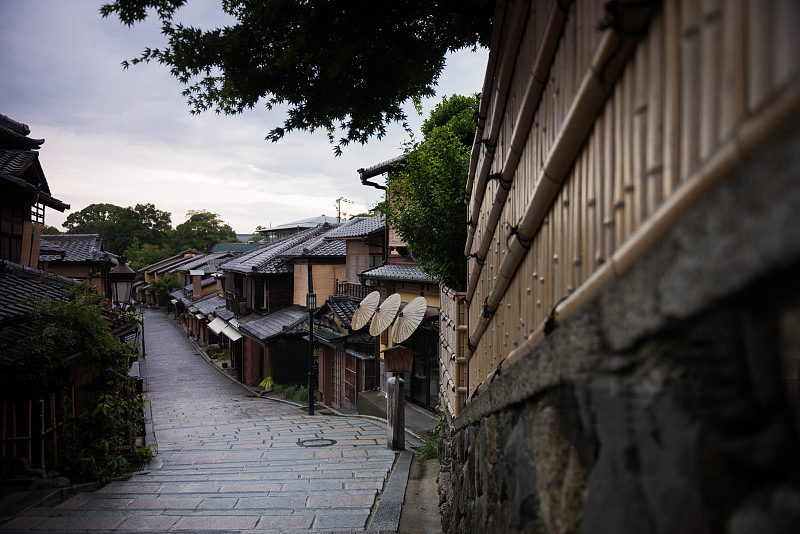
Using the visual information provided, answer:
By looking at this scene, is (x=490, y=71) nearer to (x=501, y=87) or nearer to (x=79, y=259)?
(x=501, y=87)

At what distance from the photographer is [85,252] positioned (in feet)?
99.0

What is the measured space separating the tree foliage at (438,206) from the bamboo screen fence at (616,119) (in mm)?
5632

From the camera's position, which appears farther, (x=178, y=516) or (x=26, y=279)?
(x=26, y=279)

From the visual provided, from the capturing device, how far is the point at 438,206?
9.58 m

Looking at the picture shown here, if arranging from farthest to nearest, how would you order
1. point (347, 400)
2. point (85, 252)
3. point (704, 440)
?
point (85, 252)
point (347, 400)
point (704, 440)

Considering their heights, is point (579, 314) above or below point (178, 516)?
above

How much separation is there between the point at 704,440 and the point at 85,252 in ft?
115

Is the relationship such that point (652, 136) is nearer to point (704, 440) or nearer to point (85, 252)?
point (704, 440)

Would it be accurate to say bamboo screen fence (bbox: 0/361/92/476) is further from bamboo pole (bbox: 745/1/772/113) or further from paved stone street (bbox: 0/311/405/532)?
bamboo pole (bbox: 745/1/772/113)

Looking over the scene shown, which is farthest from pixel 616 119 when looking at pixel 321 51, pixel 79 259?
pixel 79 259

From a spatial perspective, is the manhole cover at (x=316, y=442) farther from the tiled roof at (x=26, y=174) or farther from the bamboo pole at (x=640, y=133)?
the bamboo pole at (x=640, y=133)

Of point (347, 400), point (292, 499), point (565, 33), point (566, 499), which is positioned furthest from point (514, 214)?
point (347, 400)

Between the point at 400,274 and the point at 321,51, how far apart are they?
411 inches

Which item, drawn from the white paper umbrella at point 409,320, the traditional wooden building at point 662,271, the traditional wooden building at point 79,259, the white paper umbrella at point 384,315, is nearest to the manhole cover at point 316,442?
the white paper umbrella at point 384,315
